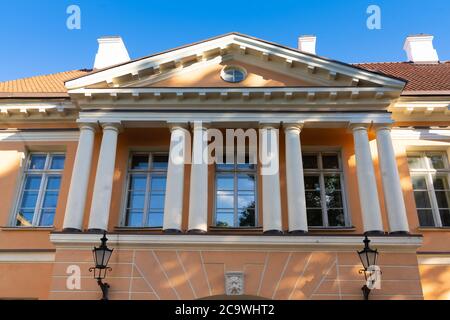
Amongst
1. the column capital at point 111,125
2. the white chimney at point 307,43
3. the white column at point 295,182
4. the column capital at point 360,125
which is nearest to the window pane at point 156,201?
the column capital at point 111,125

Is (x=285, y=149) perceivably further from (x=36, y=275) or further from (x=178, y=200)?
(x=36, y=275)

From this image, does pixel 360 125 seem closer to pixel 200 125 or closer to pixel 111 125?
pixel 200 125

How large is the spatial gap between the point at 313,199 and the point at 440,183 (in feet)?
10.5

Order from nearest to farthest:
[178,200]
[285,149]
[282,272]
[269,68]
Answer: [282,272] < [178,200] < [285,149] < [269,68]

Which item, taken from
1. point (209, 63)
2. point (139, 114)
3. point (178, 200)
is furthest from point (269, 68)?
point (178, 200)

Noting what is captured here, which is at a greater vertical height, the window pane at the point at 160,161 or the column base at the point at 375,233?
the window pane at the point at 160,161

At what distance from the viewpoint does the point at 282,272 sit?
864 centimetres

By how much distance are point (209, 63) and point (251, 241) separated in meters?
4.60

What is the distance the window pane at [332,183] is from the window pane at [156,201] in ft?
12.6

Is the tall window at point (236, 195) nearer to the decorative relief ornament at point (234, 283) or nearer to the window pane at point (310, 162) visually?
the window pane at point (310, 162)

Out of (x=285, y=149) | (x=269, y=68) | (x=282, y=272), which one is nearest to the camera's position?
(x=282, y=272)

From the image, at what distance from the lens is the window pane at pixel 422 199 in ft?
34.5

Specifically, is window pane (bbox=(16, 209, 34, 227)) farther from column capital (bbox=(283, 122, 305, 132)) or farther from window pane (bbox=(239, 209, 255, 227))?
column capital (bbox=(283, 122, 305, 132))

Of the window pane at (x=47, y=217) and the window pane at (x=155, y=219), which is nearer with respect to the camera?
the window pane at (x=155, y=219)
